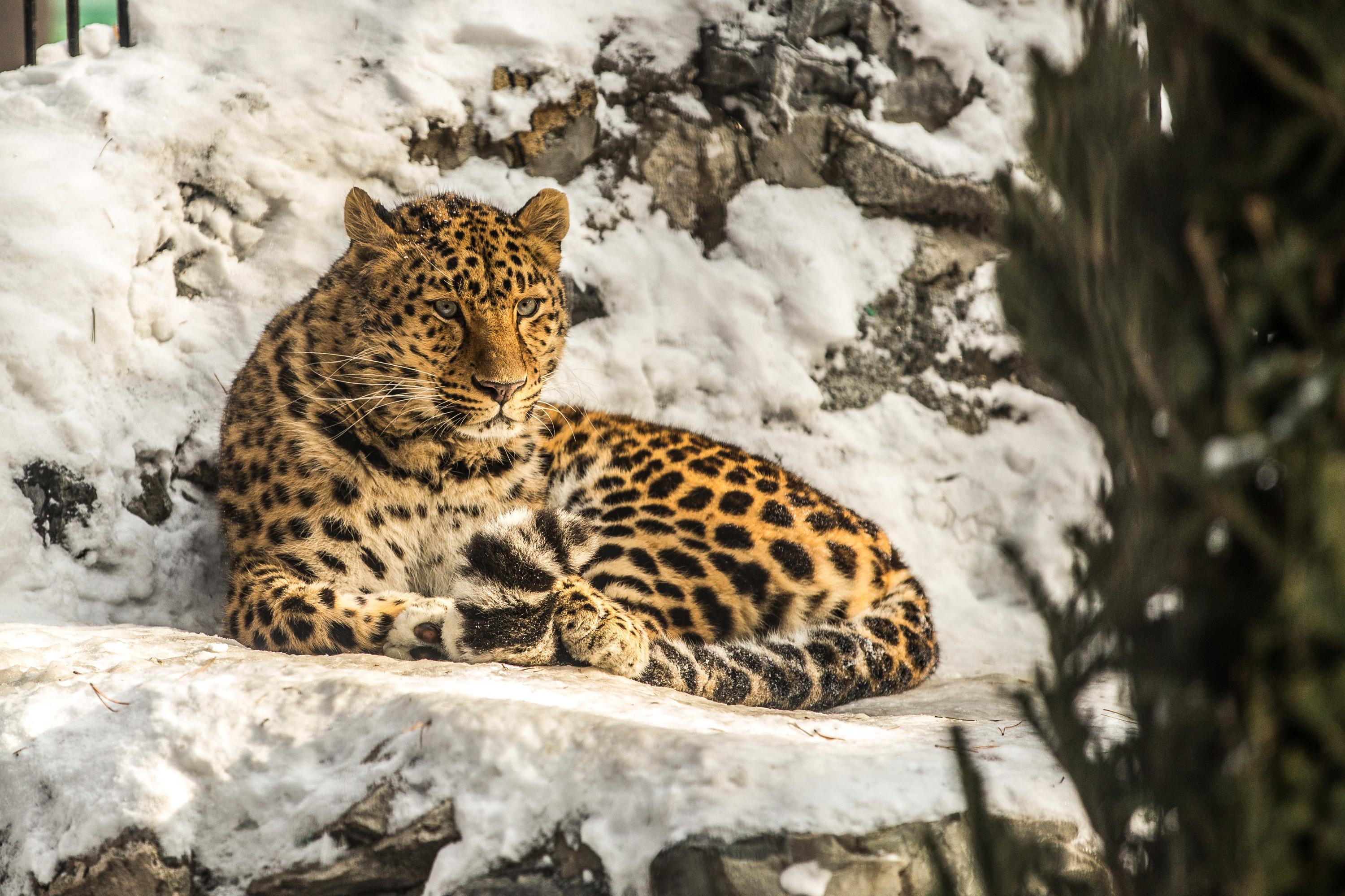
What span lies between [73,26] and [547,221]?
11.2 feet

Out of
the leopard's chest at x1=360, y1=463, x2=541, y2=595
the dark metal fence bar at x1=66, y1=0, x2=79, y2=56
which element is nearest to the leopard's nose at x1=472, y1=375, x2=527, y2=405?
the leopard's chest at x1=360, y1=463, x2=541, y2=595

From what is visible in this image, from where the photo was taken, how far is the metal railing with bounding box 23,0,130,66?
6.49 metres

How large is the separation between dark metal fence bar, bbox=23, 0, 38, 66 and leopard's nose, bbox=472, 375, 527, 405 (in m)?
3.76

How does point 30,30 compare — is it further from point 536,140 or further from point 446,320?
point 446,320

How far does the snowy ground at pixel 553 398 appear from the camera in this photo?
3043 mm

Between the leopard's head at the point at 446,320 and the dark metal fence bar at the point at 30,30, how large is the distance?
291 cm

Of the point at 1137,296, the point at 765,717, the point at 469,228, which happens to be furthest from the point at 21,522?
the point at 1137,296

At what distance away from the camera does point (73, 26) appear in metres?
6.63

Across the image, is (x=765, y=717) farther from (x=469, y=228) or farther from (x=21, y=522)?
(x=21, y=522)

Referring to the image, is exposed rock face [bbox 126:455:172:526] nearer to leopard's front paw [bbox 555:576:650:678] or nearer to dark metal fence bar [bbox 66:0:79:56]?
leopard's front paw [bbox 555:576:650:678]

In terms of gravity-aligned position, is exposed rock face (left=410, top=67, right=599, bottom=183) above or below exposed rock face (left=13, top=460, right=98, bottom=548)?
above

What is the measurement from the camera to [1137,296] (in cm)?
171

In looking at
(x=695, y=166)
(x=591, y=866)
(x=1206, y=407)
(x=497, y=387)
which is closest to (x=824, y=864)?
(x=591, y=866)

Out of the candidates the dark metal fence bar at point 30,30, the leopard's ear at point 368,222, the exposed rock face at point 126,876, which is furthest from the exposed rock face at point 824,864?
the dark metal fence bar at point 30,30
